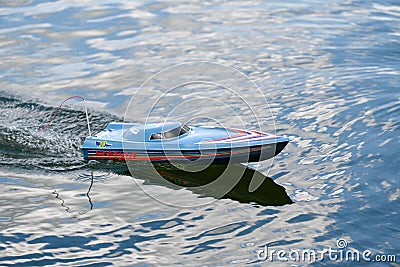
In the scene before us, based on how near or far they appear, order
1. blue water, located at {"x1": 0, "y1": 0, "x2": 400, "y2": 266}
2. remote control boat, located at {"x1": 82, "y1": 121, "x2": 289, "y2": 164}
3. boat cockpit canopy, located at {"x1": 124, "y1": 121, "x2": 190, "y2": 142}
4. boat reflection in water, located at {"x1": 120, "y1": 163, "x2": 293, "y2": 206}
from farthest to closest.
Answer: boat cockpit canopy, located at {"x1": 124, "y1": 121, "x2": 190, "y2": 142} → remote control boat, located at {"x1": 82, "y1": 121, "x2": 289, "y2": 164} → boat reflection in water, located at {"x1": 120, "y1": 163, "x2": 293, "y2": 206} → blue water, located at {"x1": 0, "y1": 0, "x2": 400, "y2": 266}

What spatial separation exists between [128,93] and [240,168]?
323 inches

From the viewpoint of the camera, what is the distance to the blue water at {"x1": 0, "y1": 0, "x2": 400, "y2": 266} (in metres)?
18.4

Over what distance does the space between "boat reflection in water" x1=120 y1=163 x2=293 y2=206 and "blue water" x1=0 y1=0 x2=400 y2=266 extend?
9 centimetres

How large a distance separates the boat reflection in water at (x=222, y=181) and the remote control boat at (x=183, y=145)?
1.31ft

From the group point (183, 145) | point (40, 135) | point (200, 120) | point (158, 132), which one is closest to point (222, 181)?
point (183, 145)

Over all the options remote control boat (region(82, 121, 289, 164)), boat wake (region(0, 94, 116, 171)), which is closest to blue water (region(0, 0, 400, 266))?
boat wake (region(0, 94, 116, 171))

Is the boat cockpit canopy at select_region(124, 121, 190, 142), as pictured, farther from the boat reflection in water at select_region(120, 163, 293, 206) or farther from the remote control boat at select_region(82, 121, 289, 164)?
the boat reflection in water at select_region(120, 163, 293, 206)

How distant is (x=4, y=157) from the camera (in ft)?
76.9

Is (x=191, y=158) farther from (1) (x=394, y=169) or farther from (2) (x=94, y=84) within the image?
(2) (x=94, y=84)

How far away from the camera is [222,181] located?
72.1 ft

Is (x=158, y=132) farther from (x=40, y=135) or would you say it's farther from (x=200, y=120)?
(x=40, y=135)

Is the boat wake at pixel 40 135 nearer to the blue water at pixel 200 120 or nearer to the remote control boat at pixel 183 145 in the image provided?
→ the blue water at pixel 200 120

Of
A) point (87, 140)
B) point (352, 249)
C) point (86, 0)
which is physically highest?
point (86, 0)

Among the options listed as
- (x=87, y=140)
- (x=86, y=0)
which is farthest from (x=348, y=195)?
(x=86, y=0)
